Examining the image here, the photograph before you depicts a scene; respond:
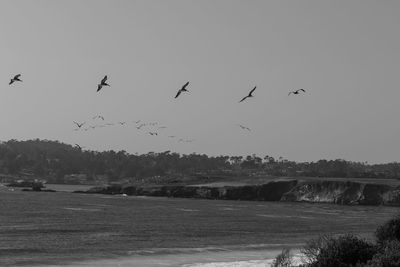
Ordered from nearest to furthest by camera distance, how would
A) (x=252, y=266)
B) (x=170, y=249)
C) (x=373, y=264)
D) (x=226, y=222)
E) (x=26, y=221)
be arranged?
(x=373, y=264)
(x=252, y=266)
(x=170, y=249)
(x=26, y=221)
(x=226, y=222)

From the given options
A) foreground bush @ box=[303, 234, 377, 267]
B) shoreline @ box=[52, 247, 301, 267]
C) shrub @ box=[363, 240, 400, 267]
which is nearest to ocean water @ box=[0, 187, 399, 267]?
shoreline @ box=[52, 247, 301, 267]

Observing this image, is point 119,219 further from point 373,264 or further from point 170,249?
point 373,264

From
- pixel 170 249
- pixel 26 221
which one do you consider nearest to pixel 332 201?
pixel 26 221

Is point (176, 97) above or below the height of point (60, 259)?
above

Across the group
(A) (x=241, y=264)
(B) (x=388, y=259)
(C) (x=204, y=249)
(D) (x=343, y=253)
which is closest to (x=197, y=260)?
(A) (x=241, y=264)

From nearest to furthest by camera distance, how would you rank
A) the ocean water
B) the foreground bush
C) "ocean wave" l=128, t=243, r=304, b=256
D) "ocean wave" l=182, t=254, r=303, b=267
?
the foreground bush, "ocean wave" l=182, t=254, r=303, b=267, the ocean water, "ocean wave" l=128, t=243, r=304, b=256

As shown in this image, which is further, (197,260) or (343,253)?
(197,260)

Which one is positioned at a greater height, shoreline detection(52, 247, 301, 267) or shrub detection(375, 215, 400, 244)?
shrub detection(375, 215, 400, 244)

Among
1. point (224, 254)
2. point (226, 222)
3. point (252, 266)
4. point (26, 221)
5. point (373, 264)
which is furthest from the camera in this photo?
point (226, 222)

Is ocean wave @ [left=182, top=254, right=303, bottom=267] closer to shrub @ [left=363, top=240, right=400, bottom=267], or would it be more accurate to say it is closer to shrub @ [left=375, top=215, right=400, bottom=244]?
shrub @ [left=375, top=215, right=400, bottom=244]

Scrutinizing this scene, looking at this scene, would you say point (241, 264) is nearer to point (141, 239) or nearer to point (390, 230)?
point (390, 230)

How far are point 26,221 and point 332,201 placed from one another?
409 feet

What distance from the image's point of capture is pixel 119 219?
91500mm

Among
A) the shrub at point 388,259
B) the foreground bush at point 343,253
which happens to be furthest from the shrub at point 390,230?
the shrub at point 388,259
